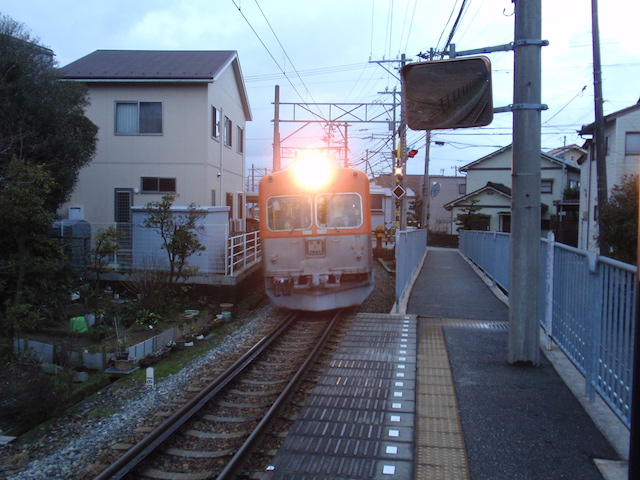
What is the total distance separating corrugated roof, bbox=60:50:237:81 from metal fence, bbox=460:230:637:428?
41.3 feet

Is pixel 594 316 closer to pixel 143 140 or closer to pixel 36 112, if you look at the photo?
pixel 36 112

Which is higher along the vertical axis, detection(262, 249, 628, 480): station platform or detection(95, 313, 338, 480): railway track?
detection(262, 249, 628, 480): station platform

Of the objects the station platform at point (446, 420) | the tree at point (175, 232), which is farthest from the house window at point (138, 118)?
the station platform at point (446, 420)

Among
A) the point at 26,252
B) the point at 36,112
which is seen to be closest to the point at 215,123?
the point at 36,112

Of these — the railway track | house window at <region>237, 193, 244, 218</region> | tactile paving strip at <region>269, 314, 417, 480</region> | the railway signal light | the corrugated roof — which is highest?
the corrugated roof

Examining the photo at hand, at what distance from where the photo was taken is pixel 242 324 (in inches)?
411

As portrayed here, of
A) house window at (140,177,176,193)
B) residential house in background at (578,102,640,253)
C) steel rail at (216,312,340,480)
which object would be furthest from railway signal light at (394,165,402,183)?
steel rail at (216,312,340,480)

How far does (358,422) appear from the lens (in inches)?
175

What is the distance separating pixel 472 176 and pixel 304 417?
38.6 m

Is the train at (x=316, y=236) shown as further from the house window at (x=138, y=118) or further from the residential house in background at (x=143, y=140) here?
the house window at (x=138, y=118)

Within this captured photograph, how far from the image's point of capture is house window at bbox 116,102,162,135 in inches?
639

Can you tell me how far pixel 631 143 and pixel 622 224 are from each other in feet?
31.0

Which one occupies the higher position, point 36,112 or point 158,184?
point 36,112

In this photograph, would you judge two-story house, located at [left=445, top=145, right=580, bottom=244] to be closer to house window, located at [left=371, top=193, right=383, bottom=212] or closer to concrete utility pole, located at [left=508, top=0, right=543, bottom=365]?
house window, located at [left=371, top=193, right=383, bottom=212]
